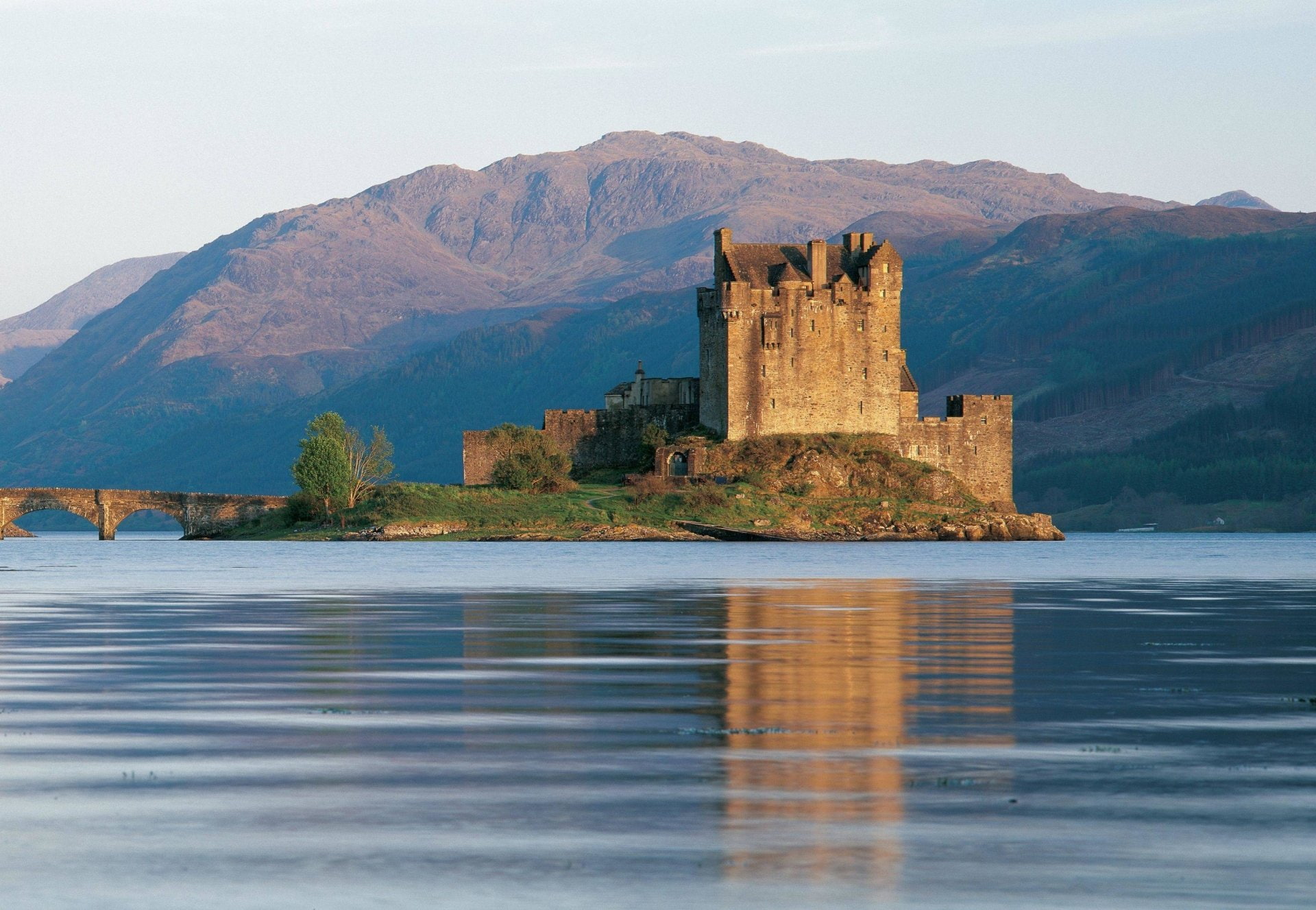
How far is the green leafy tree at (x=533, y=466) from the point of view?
146625 millimetres

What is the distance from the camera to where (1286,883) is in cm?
1362

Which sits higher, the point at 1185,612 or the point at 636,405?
the point at 636,405

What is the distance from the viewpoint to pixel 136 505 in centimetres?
18050

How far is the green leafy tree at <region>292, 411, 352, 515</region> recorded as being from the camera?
147375 mm

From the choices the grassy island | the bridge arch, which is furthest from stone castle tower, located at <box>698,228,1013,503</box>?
the bridge arch

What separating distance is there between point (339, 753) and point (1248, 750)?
9793 millimetres

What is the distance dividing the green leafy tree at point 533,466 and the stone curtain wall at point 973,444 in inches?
1088

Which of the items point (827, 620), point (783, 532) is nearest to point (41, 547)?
point (783, 532)

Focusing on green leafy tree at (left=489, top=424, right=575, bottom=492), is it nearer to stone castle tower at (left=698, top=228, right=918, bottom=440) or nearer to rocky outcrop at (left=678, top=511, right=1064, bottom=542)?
stone castle tower at (left=698, top=228, right=918, bottom=440)

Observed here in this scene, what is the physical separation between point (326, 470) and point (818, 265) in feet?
139

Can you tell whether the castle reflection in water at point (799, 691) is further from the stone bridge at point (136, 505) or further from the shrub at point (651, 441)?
the stone bridge at point (136, 505)

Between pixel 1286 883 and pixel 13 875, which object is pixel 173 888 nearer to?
pixel 13 875

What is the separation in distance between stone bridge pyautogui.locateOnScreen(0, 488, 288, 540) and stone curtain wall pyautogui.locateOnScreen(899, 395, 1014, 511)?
178 ft

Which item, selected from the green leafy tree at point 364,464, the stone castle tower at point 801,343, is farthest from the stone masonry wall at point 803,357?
the green leafy tree at point 364,464
